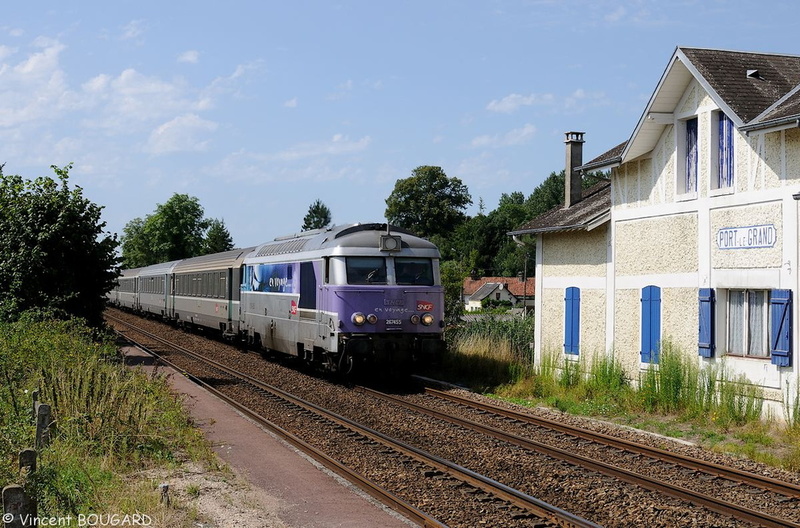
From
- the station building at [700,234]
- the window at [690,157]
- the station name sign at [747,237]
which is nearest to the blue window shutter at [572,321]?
the station building at [700,234]

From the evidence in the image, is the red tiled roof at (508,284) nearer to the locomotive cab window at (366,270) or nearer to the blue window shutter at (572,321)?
the blue window shutter at (572,321)

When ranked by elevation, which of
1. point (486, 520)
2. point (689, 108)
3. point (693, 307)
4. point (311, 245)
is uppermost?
point (689, 108)

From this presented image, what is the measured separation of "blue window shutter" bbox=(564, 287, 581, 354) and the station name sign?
4349mm

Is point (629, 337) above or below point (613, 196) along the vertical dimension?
below

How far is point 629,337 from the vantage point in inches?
633

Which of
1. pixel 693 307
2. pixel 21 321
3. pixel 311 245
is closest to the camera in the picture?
pixel 693 307

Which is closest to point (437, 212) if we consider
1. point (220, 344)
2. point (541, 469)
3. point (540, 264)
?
point (220, 344)

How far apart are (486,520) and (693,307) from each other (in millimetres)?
7771

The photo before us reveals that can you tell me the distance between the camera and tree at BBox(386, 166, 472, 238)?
286 ft

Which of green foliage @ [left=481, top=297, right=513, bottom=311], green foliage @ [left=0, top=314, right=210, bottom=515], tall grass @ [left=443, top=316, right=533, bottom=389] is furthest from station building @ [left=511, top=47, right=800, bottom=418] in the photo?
green foliage @ [left=481, top=297, right=513, bottom=311]

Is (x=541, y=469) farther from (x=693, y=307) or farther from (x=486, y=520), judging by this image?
(x=693, y=307)

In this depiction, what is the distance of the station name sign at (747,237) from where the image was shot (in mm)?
12766

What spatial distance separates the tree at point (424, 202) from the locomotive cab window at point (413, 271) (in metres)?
69.2

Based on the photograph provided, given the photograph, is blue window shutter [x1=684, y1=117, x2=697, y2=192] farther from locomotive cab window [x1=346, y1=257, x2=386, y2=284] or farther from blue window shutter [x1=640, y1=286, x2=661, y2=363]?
locomotive cab window [x1=346, y1=257, x2=386, y2=284]
